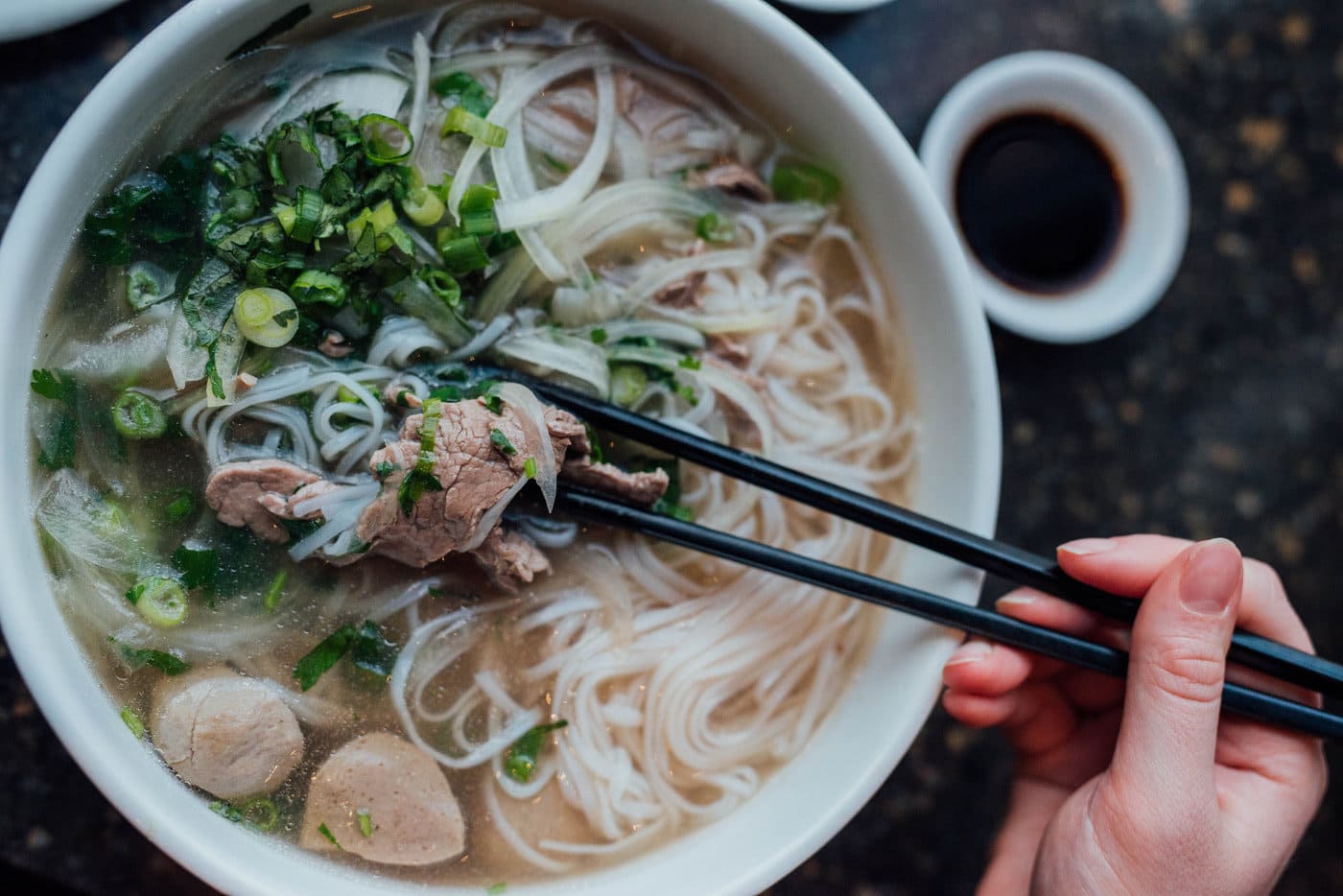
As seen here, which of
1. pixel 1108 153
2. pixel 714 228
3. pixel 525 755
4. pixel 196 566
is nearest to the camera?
pixel 196 566

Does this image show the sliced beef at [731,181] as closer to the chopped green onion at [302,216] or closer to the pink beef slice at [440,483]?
the pink beef slice at [440,483]

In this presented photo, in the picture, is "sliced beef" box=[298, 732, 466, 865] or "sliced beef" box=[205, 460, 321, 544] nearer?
"sliced beef" box=[205, 460, 321, 544]

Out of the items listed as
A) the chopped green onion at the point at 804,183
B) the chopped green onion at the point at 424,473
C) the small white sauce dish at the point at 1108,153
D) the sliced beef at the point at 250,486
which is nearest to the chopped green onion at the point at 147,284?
the sliced beef at the point at 250,486

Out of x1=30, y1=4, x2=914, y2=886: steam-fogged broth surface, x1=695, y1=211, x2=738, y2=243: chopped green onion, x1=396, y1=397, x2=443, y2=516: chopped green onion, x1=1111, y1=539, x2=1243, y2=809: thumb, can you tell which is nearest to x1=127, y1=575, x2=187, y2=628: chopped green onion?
x1=30, y1=4, x2=914, y2=886: steam-fogged broth surface

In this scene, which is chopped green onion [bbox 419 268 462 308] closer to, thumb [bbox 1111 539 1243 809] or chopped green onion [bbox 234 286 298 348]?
chopped green onion [bbox 234 286 298 348]

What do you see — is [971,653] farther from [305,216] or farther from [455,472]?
[305,216]

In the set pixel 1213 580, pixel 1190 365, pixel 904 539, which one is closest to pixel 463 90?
pixel 904 539

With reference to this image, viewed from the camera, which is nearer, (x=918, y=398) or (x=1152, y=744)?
(x=1152, y=744)

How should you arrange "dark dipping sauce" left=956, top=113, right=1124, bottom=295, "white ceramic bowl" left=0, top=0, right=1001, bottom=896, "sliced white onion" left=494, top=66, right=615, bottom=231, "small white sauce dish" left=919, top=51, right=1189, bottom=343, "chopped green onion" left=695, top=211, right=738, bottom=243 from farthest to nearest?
1. "dark dipping sauce" left=956, top=113, right=1124, bottom=295
2. "small white sauce dish" left=919, top=51, right=1189, bottom=343
3. "chopped green onion" left=695, top=211, right=738, bottom=243
4. "sliced white onion" left=494, top=66, right=615, bottom=231
5. "white ceramic bowl" left=0, top=0, right=1001, bottom=896
